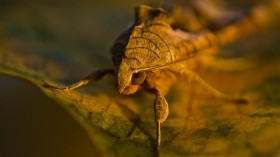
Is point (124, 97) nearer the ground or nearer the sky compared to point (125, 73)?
nearer the ground

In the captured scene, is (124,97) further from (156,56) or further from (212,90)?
(212,90)

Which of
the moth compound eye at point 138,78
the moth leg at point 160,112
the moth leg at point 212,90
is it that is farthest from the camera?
the moth leg at point 212,90

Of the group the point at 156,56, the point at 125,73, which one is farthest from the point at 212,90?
the point at 125,73

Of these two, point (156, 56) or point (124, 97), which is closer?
point (156, 56)

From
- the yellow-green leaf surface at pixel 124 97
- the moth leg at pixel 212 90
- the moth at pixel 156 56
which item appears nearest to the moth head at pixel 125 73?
the moth at pixel 156 56

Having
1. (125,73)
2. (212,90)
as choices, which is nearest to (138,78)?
(125,73)

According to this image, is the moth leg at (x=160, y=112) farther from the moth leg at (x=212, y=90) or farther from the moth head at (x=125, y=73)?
the moth leg at (x=212, y=90)

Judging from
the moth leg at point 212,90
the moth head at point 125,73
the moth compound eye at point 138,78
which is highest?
the moth head at point 125,73
